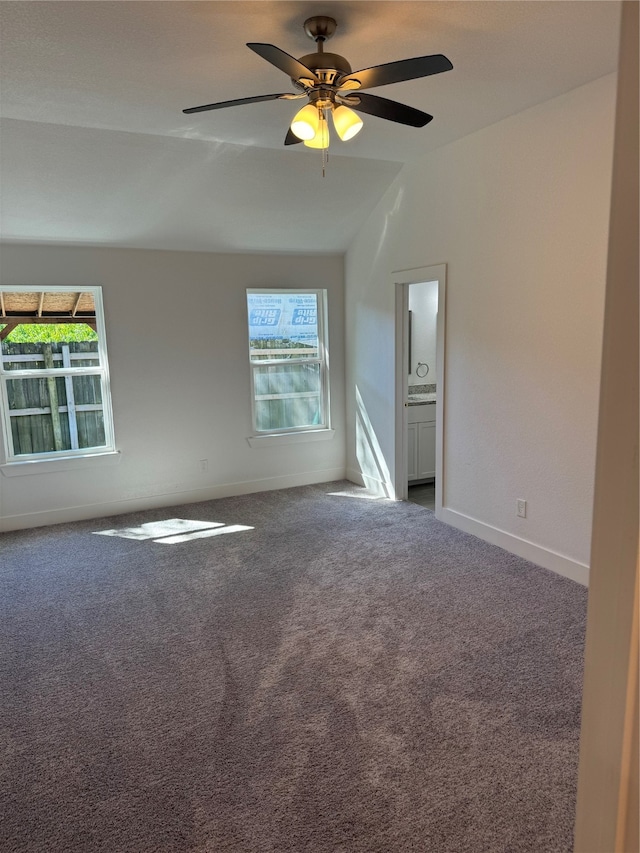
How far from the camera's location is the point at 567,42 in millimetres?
2512

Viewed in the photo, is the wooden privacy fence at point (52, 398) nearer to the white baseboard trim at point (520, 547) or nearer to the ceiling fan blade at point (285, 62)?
the white baseboard trim at point (520, 547)

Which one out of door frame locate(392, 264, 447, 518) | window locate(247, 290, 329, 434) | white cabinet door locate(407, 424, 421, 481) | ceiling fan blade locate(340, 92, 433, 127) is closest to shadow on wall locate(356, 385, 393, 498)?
door frame locate(392, 264, 447, 518)

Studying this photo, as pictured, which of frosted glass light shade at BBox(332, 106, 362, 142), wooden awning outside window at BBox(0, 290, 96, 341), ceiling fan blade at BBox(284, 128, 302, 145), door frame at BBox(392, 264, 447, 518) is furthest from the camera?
wooden awning outside window at BBox(0, 290, 96, 341)

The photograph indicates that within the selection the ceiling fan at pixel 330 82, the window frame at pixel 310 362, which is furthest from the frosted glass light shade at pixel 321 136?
the window frame at pixel 310 362

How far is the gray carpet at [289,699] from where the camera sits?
1.82 meters

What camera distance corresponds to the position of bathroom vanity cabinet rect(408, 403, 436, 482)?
5.37 meters

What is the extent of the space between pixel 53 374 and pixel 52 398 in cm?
21

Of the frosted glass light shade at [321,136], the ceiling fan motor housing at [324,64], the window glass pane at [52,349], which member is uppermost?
the ceiling fan motor housing at [324,64]

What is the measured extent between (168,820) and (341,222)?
4572 millimetres

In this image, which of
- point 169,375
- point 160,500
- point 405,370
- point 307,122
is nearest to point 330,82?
point 307,122

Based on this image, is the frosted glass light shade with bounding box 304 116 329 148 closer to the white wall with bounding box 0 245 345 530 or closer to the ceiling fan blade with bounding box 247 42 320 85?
the ceiling fan blade with bounding box 247 42 320 85

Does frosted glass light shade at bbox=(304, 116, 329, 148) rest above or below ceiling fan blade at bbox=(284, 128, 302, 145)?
below

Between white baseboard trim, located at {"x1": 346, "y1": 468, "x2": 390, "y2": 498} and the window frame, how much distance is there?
0.52m

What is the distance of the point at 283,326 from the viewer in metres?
5.52
